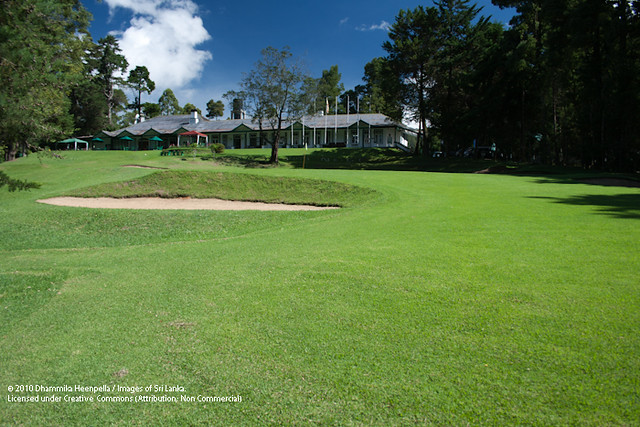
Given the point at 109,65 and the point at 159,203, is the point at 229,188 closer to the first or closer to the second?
the point at 159,203

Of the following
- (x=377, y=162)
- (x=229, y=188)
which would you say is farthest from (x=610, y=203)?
(x=377, y=162)

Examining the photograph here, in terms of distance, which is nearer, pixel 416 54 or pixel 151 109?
pixel 416 54

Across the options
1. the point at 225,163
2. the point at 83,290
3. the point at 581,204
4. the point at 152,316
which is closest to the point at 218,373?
the point at 152,316

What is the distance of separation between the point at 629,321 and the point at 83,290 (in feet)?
21.4

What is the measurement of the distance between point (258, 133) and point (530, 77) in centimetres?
3870

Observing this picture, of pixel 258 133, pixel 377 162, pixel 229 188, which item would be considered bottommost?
pixel 229 188

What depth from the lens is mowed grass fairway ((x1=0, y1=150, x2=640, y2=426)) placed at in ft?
8.43

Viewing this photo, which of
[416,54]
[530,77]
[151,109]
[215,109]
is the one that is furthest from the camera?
[215,109]

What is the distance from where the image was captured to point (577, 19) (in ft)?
86.8

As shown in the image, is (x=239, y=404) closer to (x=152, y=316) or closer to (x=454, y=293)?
(x=152, y=316)

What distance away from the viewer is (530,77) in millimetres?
34875

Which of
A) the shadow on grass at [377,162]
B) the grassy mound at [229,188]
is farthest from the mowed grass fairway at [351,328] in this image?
the shadow on grass at [377,162]

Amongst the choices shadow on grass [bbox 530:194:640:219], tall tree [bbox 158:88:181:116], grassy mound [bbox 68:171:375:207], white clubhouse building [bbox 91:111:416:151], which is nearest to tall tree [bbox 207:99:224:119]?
tall tree [bbox 158:88:181:116]

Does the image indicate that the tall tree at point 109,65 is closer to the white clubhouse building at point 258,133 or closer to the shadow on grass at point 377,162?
the white clubhouse building at point 258,133
